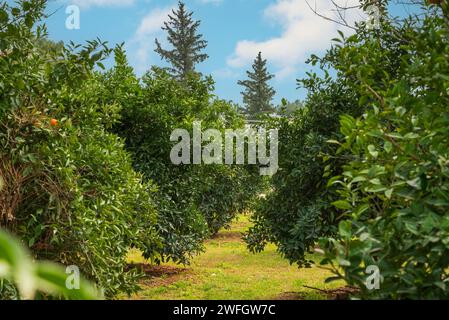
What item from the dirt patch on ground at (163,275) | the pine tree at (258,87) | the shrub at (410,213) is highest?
the pine tree at (258,87)

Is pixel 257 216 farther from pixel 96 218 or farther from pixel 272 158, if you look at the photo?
pixel 96 218

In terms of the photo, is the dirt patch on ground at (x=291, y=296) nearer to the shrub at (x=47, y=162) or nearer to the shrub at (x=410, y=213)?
the shrub at (x=47, y=162)

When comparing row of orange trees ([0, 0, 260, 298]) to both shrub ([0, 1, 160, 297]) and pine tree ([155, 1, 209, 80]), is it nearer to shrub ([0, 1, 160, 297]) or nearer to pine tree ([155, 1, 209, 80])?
shrub ([0, 1, 160, 297])

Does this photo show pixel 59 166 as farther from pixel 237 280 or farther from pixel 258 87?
pixel 258 87

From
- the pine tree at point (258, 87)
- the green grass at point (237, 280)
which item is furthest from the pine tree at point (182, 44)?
the green grass at point (237, 280)

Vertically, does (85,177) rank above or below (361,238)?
above

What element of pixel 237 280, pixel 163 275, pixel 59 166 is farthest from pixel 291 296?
pixel 59 166

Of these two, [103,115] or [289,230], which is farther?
[289,230]

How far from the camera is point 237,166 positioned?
Answer: 1466cm

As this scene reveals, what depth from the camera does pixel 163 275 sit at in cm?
1073

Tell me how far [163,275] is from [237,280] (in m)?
1.68

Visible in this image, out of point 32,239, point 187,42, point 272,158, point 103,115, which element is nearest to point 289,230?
point 272,158

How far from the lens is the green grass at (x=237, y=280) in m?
8.54
